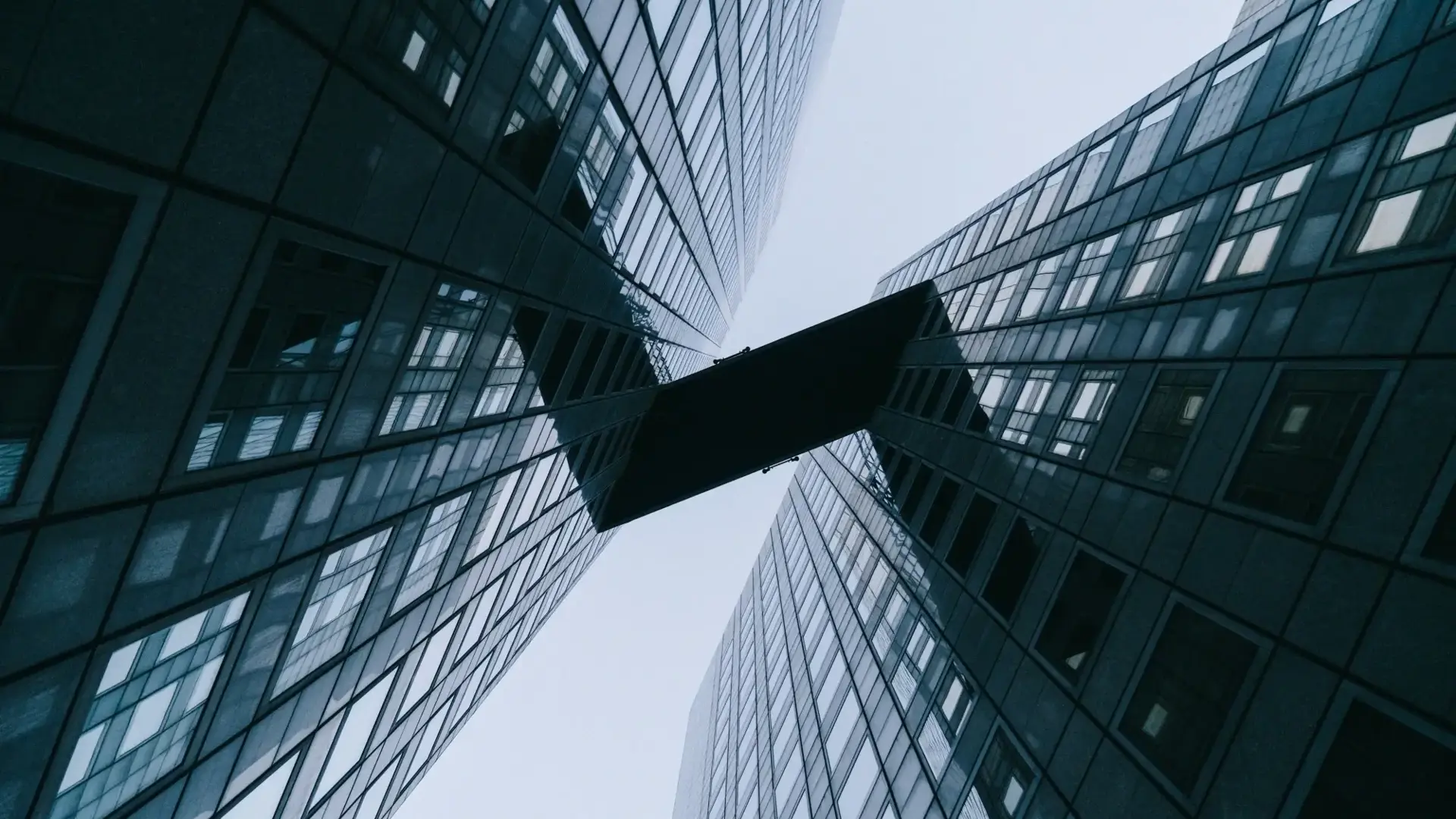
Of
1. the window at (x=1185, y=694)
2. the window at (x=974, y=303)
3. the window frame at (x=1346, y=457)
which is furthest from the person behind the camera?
the window at (x=974, y=303)

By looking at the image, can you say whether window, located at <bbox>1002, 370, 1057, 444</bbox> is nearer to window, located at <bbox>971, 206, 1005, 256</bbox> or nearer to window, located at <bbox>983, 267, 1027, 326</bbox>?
window, located at <bbox>983, 267, 1027, 326</bbox>

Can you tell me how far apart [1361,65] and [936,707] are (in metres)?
15.2

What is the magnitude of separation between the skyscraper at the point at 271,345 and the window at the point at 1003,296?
12.3 meters

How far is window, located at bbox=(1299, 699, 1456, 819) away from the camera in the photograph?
7.82 metres

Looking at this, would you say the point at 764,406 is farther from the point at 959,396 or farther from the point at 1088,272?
the point at 1088,272

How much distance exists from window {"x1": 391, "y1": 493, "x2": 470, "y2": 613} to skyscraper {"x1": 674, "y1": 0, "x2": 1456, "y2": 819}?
12.0 meters

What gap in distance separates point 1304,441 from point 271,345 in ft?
42.0

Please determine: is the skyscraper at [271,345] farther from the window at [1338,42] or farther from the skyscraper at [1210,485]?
the window at [1338,42]

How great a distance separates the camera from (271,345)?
28.4 feet

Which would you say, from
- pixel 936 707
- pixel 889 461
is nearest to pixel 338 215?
pixel 936 707

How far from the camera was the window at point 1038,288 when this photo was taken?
23.0 m

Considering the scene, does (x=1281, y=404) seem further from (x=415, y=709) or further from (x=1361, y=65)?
(x=415, y=709)

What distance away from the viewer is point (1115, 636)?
13.4 meters

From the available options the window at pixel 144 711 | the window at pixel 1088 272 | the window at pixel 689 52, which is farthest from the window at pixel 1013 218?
the window at pixel 144 711
